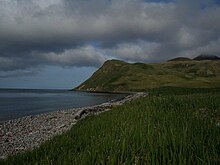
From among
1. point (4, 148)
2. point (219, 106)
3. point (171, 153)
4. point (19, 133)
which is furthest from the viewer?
point (19, 133)

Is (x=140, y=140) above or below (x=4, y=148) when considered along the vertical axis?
above

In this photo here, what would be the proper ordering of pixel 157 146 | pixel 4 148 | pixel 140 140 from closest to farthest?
1. pixel 157 146
2. pixel 140 140
3. pixel 4 148

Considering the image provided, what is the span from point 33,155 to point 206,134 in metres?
6.01

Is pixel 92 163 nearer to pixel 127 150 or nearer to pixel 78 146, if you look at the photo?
pixel 127 150

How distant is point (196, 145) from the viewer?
7953 mm

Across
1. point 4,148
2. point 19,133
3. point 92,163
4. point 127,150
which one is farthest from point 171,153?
point 19,133

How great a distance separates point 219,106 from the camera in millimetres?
19125

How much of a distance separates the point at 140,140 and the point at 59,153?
316 centimetres

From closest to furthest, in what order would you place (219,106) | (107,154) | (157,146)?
(157,146), (107,154), (219,106)

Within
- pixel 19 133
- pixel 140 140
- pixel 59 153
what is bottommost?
pixel 19 133

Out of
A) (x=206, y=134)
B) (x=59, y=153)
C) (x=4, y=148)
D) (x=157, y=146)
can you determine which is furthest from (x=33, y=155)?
(x=4, y=148)

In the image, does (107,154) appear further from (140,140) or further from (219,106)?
(219,106)

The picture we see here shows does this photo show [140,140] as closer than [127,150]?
No

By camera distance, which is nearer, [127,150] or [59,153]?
[127,150]
